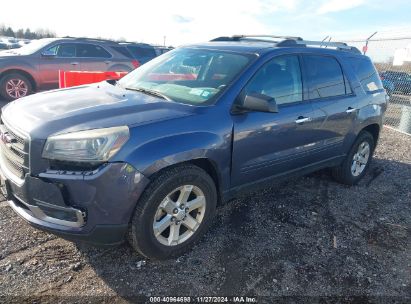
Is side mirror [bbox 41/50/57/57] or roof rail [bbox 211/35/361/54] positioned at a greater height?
roof rail [bbox 211/35/361/54]

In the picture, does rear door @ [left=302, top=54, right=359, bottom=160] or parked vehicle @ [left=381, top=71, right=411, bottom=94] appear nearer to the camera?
rear door @ [left=302, top=54, right=359, bottom=160]

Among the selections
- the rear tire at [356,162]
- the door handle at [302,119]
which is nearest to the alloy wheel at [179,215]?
the door handle at [302,119]

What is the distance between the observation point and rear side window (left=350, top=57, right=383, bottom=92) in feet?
16.0

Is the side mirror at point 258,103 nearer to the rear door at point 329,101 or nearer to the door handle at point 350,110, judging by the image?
the rear door at point 329,101

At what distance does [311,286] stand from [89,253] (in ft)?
6.13

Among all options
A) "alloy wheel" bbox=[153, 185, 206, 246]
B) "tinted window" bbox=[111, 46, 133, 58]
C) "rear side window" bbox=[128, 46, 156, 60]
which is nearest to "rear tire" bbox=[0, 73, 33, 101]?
"tinted window" bbox=[111, 46, 133, 58]

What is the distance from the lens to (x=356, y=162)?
5.26 meters

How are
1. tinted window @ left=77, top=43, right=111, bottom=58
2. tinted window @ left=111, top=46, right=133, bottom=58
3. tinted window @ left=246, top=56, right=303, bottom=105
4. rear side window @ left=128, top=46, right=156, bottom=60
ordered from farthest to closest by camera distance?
1. rear side window @ left=128, top=46, right=156, bottom=60
2. tinted window @ left=111, top=46, right=133, bottom=58
3. tinted window @ left=77, top=43, right=111, bottom=58
4. tinted window @ left=246, top=56, right=303, bottom=105

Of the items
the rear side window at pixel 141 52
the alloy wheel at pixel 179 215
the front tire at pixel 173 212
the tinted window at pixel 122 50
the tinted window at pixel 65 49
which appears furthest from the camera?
the rear side window at pixel 141 52

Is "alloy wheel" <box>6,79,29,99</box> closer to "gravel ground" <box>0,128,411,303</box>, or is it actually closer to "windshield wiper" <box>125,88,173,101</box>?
"gravel ground" <box>0,128,411,303</box>

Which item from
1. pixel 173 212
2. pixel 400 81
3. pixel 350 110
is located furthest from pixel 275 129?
pixel 400 81

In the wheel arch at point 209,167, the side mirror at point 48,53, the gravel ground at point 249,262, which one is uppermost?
the side mirror at point 48,53

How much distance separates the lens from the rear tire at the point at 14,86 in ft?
28.4

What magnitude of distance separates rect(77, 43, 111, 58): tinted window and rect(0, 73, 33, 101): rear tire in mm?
1563
